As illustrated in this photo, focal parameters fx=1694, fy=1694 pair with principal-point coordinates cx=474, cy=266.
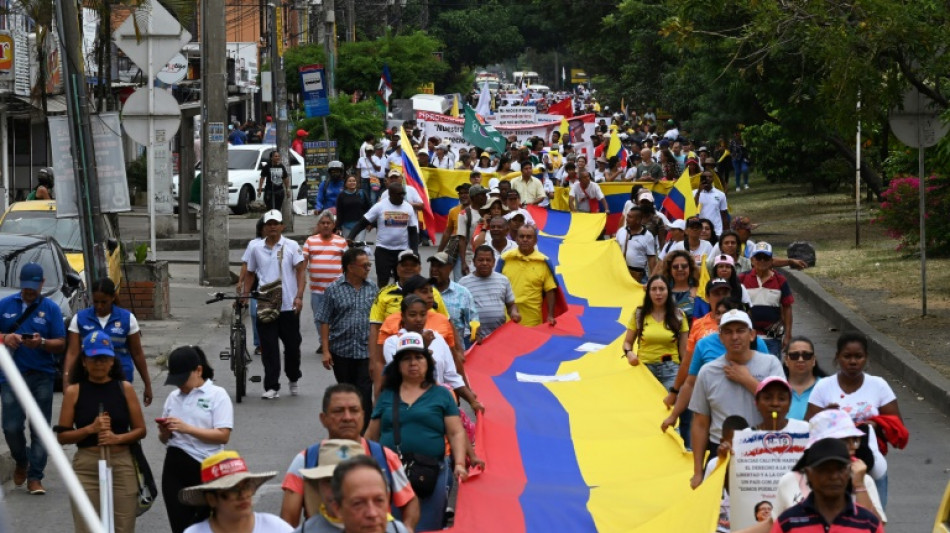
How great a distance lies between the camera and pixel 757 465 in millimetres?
8289

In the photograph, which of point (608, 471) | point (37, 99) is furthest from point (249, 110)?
point (608, 471)

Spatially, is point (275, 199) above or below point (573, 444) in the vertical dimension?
above

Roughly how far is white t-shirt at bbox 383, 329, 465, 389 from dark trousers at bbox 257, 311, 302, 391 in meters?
4.83

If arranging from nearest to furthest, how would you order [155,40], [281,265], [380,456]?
[380,456] → [281,265] → [155,40]

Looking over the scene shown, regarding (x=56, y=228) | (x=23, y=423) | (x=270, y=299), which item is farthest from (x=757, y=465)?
(x=56, y=228)

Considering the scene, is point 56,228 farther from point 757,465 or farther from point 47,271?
point 757,465

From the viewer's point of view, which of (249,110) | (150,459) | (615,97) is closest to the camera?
(150,459)

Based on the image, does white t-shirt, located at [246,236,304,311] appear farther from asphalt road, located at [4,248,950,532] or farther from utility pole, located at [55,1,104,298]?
utility pole, located at [55,1,104,298]

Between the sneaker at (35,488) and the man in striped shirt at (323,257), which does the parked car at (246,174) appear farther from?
the sneaker at (35,488)

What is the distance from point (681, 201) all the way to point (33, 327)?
42.2ft

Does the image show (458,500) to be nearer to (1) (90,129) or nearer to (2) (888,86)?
(1) (90,129)

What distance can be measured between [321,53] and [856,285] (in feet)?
104

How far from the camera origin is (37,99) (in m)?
31.3

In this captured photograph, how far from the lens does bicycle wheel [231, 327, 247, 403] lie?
15.4m
